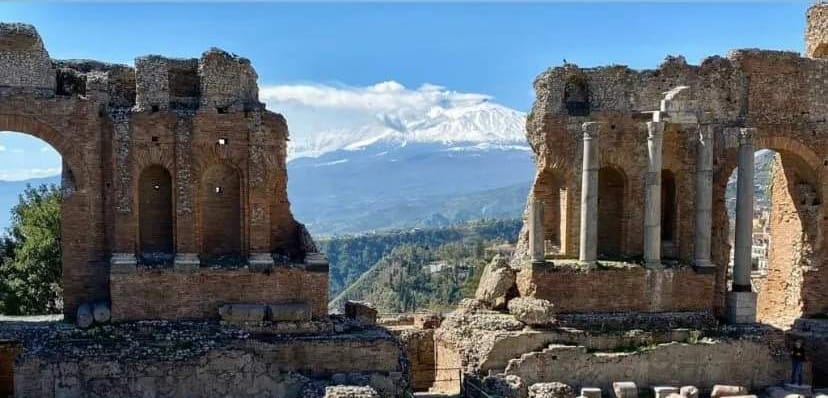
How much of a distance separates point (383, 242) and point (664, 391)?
171383 mm

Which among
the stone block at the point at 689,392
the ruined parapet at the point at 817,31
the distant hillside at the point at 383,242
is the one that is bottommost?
the distant hillside at the point at 383,242

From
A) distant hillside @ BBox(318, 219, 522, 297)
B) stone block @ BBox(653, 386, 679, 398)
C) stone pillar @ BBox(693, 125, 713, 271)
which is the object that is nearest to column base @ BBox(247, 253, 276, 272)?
stone block @ BBox(653, 386, 679, 398)

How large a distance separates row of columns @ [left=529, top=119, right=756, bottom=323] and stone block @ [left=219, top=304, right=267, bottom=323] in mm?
7845

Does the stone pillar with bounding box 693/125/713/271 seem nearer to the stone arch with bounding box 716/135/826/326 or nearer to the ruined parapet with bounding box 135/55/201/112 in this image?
the stone arch with bounding box 716/135/826/326

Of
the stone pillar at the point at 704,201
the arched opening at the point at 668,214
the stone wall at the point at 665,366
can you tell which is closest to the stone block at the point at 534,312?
the stone wall at the point at 665,366

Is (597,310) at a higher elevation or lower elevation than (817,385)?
higher

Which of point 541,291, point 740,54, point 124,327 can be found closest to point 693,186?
point 740,54

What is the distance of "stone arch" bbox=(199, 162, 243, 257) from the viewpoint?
21.7 meters

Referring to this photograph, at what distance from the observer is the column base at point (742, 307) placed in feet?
78.2

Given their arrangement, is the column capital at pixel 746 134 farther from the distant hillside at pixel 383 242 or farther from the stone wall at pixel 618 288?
the distant hillside at pixel 383 242

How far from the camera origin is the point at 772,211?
2714 cm

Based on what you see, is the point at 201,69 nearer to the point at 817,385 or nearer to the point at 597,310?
the point at 597,310

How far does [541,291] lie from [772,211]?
1026 centimetres

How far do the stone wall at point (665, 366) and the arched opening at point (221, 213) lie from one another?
8.49 metres
